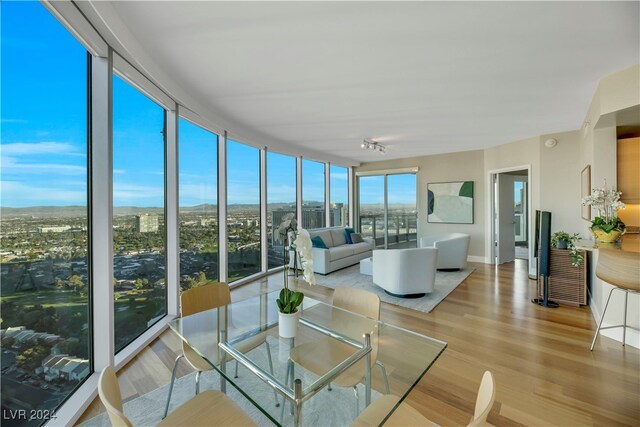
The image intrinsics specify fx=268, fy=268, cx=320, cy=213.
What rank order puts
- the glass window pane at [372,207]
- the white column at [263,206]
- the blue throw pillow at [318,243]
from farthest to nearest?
the glass window pane at [372,207]
the blue throw pillow at [318,243]
the white column at [263,206]

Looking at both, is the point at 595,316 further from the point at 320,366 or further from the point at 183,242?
the point at 183,242

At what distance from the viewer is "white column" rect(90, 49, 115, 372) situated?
2.03m

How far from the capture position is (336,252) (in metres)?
5.36

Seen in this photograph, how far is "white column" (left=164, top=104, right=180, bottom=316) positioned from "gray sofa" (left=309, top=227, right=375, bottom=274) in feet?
8.51

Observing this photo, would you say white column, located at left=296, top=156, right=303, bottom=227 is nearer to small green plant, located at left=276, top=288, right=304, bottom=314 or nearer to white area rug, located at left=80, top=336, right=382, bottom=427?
white area rug, located at left=80, top=336, right=382, bottom=427

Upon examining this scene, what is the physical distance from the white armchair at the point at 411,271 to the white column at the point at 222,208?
247 centimetres

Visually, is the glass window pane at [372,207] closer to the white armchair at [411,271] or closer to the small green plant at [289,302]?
the white armchair at [411,271]

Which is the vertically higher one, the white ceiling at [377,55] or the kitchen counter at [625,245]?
the white ceiling at [377,55]

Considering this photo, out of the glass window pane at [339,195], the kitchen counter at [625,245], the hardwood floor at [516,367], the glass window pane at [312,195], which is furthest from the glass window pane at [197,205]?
the kitchen counter at [625,245]

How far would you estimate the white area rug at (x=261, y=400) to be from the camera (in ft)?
4.09

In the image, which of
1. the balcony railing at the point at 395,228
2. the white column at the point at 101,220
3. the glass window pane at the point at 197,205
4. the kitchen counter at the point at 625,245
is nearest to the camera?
the white column at the point at 101,220

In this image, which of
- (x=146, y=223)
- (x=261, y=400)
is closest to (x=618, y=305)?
(x=261, y=400)

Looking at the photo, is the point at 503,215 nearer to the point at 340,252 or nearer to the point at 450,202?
the point at 450,202

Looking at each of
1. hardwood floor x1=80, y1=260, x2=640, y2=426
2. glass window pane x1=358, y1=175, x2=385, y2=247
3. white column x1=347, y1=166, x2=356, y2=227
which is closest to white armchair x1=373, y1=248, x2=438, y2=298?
hardwood floor x1=80, y1=260, x2=640, y2=426
